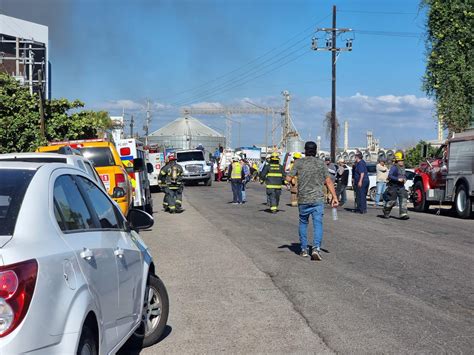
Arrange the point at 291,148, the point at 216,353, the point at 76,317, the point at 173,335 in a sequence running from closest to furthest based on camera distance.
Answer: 1. the point at 76,317
2. the point at 216,353
3. the point at 173,335
4. the point at 291,148

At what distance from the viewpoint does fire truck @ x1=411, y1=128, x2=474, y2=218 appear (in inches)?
808

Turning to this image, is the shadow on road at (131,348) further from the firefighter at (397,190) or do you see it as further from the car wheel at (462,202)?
the car wheel at (462,202)

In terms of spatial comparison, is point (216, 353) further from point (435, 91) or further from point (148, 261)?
point (435, 91)

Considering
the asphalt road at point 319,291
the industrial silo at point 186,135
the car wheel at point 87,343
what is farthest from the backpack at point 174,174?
the industrial silo at point 186,135

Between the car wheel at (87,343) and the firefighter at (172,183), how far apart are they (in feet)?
54.7

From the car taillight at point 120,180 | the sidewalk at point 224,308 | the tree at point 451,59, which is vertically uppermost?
the tree at point 451,59

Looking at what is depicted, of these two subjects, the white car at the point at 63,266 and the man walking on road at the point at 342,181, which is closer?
the white car at the point at 63,266

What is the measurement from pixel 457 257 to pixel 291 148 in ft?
192

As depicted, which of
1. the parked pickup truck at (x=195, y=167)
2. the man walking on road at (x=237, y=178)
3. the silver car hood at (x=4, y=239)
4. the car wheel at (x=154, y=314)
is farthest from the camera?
the parked pickup truck at (x=195, y=167)

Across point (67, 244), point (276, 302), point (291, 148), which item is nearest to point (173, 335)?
point (276, 302)

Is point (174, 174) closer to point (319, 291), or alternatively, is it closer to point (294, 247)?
point (294, 247)

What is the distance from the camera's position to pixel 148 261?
594cm

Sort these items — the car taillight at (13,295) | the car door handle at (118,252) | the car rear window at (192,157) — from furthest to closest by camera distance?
the car rear window at (192,157)
the car door handle at (118,252)
the car taillight at (13,295)

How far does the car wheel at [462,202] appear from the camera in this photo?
2027 cm
